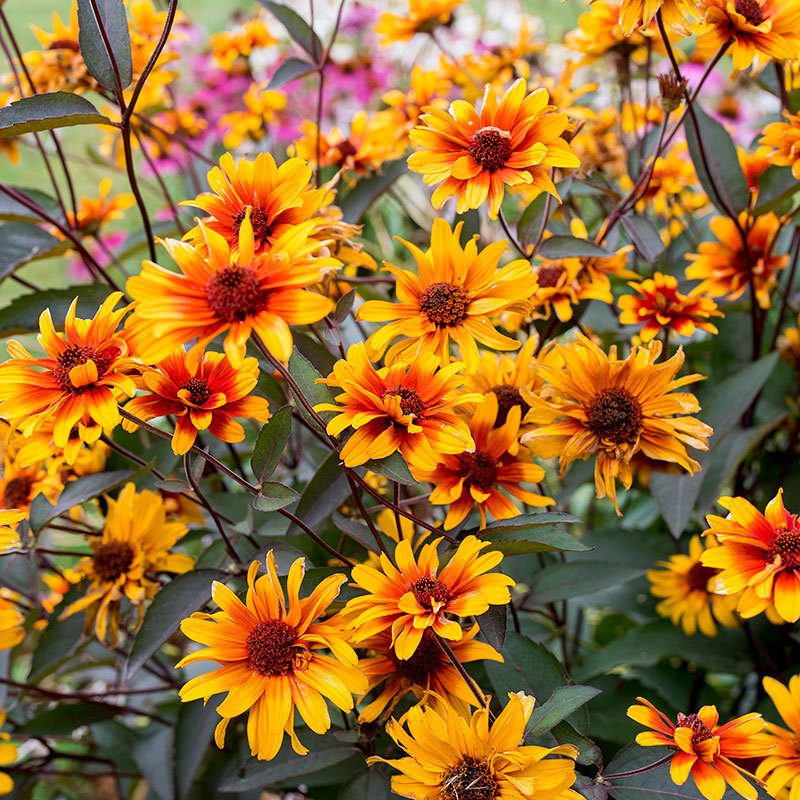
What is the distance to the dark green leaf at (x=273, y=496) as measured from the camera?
1.82 feet

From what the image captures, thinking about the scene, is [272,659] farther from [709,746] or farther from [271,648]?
[709,746]

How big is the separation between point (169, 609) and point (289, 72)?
24.4 inches

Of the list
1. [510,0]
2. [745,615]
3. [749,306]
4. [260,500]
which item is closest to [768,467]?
[749,306]

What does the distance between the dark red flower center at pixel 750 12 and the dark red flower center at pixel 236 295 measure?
0.60m

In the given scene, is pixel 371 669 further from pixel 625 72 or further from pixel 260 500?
pixel 625 72

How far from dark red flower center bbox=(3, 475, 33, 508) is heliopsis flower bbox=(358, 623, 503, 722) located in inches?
17.7

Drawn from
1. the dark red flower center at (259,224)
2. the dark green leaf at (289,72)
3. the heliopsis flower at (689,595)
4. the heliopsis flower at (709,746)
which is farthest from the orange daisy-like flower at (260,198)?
the heliopsis flower at (689,595)

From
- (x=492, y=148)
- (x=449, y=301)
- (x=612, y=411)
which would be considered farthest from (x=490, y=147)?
(x=612, y=411)

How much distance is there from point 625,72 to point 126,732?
1.21 m

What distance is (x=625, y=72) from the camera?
110cm

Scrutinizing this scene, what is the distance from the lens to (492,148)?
0.63 meters

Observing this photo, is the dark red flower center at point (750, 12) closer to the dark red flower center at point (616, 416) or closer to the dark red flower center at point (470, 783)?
the dark red flower center at point (616, 416)

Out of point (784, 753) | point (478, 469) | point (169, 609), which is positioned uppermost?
point (478, 469)

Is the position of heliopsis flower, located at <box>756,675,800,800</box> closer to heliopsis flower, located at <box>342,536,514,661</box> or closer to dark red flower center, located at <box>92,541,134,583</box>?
heliopsis flower, located at <box>342,536,514,661</box>
